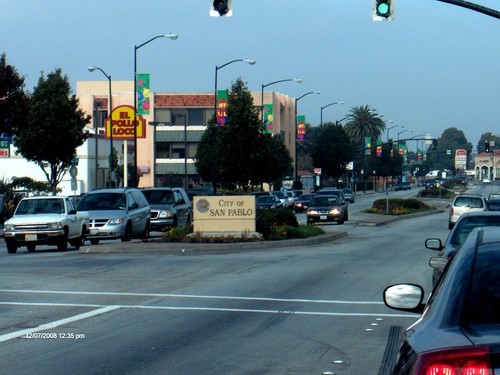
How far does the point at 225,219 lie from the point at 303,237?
3.18 m

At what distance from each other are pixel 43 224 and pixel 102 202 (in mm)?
4182

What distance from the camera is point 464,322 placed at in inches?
173

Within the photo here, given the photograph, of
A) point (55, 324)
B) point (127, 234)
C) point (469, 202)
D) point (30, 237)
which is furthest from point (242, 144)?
point (55, 324)

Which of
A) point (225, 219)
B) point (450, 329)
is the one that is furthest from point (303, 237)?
point (450, 329)

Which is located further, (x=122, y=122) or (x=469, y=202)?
(x=122, y=122)

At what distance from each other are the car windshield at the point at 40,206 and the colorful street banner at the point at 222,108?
2921 centimetres

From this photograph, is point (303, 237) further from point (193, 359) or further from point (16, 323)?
point (193, 359)

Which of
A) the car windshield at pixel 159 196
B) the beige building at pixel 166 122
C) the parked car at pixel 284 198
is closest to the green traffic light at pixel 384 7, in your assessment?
the car windshield at pixel 159 196

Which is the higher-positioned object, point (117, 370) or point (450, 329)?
point (450, 329)

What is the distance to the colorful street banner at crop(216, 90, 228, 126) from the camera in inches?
2277

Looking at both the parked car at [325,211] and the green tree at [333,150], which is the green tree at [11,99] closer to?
the parked car at [325,211]

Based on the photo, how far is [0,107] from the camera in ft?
148

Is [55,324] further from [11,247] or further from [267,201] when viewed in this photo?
[267,201]

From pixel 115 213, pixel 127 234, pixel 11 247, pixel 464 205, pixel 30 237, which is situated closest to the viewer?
pixel 30 237
